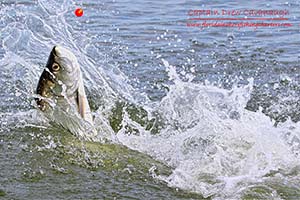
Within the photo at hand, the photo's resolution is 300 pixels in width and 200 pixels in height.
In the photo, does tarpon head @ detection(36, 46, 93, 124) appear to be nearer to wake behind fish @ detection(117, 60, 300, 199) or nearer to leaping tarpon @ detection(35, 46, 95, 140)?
leaping tarpon @ detection(35, 46, 95, 140)

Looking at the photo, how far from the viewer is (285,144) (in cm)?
621

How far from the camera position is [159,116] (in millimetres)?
7309

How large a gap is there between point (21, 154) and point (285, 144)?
241 cm

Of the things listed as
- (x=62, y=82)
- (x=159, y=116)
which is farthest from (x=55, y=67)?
(x=159, y=116)

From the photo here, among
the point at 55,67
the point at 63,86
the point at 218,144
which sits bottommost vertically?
the point at 218,144

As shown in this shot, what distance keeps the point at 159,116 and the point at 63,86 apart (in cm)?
142

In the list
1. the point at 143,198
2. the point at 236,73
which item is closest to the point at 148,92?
the point at 236,73

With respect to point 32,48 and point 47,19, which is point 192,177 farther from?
point 47,19

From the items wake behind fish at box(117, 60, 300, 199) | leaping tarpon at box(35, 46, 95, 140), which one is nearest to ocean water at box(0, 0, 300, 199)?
wake behind fish at box(117, 60, 300, 199)

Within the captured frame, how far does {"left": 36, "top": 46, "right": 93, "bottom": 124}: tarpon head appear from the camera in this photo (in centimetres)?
614

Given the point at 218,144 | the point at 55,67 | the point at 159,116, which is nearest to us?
the point at 55,67

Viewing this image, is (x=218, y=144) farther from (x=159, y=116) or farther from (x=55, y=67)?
(x=55, y=67)

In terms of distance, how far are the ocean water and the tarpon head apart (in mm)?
348

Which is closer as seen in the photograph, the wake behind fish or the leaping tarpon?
the wake behind fish
